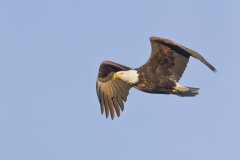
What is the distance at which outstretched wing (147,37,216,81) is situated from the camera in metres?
13.1

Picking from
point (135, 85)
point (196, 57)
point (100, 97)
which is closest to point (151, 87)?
point (135, 85)

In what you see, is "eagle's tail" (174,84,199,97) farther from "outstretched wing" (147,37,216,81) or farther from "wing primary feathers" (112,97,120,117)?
"wing primary feathers" (112,97,120,117)

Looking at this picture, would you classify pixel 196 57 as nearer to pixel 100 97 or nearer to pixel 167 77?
pixel 167 77

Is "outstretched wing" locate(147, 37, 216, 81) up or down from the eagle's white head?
up

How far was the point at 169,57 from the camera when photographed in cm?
1336

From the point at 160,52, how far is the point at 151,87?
0.69 m

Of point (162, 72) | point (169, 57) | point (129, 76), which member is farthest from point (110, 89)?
point (169, 57)

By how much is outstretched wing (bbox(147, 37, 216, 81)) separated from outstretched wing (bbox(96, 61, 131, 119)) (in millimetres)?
1620

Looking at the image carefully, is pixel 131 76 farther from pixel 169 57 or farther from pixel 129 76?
pixel 169 57

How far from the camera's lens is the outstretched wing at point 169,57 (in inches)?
517

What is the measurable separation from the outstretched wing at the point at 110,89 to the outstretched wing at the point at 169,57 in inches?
63.8

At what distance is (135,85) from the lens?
13.5 metres

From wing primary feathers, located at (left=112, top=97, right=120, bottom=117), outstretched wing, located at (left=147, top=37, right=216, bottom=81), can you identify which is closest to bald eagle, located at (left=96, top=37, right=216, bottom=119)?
outstretched wing, located at (left=147, top=37, right=216, bottom=81)

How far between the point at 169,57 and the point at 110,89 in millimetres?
2366
